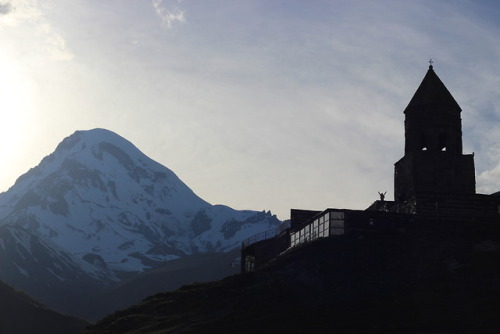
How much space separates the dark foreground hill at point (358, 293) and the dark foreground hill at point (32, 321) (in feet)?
383

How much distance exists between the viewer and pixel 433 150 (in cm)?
8356

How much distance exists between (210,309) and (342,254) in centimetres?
1265

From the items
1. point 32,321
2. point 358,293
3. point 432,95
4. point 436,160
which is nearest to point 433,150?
point 436,160

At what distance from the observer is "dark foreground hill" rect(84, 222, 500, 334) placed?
5766 centimetres

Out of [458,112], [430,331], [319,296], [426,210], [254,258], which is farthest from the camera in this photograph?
[254,258]

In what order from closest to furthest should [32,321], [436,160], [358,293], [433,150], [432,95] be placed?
[358,293]
[436,160]
[433,150]
[432,95]
[32,321]

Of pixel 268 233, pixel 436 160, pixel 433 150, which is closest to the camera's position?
pixel 436 160

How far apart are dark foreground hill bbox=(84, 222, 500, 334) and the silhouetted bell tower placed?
816 cm

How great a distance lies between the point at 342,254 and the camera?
71.2 metres

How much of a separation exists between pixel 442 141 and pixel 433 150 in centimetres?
157

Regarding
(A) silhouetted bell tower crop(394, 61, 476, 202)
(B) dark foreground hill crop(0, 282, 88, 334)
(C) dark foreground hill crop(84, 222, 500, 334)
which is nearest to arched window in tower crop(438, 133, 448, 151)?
(A) silhouetted bell tower crop(394, 61, 476, 202)

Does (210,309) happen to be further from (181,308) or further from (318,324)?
(318,324)

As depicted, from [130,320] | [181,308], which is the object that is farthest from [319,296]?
[130,320]

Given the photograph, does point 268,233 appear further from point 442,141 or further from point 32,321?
point 32,321
